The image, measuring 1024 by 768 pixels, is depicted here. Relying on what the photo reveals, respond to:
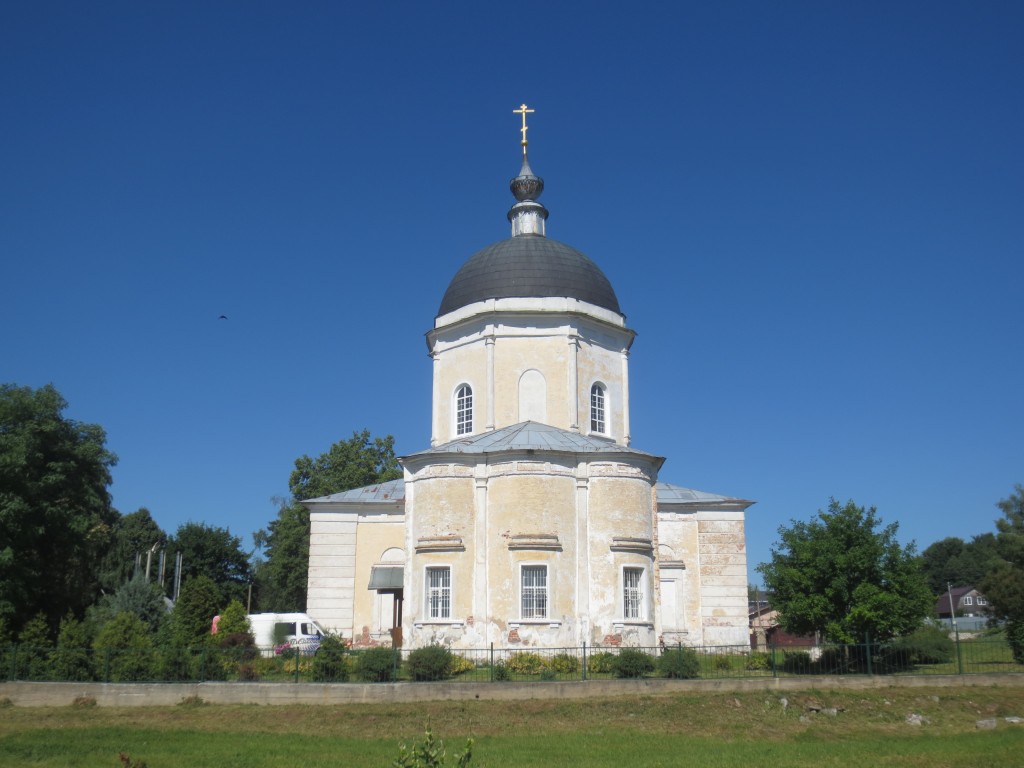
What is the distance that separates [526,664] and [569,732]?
5288 millimetres

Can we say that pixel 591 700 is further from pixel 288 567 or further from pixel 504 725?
pixel 288 567

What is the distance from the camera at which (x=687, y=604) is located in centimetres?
2873

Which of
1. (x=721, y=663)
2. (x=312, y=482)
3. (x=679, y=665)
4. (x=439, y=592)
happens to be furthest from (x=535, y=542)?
(x=312, y=482)

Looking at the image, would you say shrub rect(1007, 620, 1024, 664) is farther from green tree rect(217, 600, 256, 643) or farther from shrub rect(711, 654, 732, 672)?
green tree rect(217, 600, 256, 643)

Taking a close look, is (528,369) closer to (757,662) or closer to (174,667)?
(757,662)

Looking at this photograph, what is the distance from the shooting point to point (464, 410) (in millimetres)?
29469

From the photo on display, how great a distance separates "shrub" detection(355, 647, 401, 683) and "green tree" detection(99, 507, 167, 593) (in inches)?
1478

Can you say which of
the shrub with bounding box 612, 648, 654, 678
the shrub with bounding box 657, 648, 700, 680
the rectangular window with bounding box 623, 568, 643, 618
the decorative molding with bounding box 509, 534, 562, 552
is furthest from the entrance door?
the shrub with bounding box 657, 648, 700, 680

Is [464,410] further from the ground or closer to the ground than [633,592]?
further from the ground

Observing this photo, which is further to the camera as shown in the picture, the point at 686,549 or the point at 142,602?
the point at 142,602

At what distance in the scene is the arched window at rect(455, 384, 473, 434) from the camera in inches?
1150

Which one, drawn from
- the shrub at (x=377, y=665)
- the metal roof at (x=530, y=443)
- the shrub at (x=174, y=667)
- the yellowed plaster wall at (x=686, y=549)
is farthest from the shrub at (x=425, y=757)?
the yellowed plaster wall at (x=686, y=549)

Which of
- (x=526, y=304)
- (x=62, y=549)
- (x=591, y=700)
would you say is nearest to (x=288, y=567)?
(x=62, y=549)

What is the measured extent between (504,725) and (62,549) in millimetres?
17882
